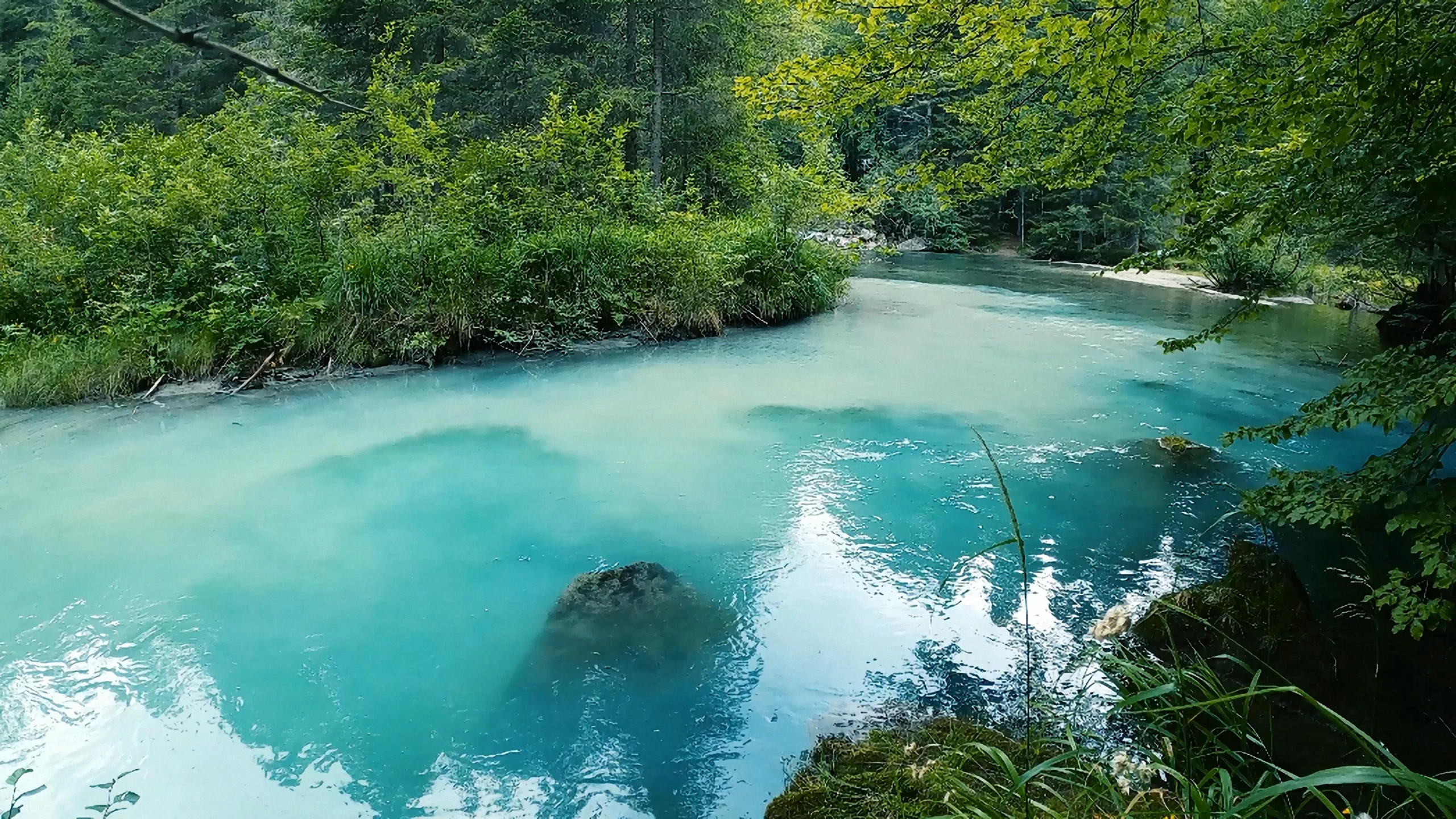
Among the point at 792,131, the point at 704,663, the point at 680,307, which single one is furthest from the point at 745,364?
the point at 792,131

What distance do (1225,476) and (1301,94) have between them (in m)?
4.01

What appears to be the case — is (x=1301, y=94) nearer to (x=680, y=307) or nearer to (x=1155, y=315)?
(x=680, y=307)

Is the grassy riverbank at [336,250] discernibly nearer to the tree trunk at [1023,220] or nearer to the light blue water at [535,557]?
the light blue water at [535,557]

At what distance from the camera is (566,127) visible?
497 inches

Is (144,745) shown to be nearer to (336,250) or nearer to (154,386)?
(154,386)

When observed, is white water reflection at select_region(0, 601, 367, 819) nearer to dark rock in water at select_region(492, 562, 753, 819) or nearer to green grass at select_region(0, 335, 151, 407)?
dark rock in water at select_region(492, 562, 753, 819)

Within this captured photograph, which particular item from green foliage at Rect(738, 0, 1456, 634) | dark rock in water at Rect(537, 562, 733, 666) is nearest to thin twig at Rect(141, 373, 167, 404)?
dark rock in water at Rect(537, 562, 733, 666)

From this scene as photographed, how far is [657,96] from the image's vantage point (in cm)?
1830

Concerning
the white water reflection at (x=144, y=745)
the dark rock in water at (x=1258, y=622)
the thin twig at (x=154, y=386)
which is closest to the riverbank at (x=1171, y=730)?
the dark rock in water at (x=1258, y=622)

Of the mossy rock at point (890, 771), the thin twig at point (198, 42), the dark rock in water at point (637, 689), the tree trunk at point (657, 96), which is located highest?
the tree trunk at point (657, 96)

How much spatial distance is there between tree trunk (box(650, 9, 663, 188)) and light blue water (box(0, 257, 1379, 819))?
29.7ft

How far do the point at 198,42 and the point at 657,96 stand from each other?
18437 millimetres

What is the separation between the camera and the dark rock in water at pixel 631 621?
4.40 metres

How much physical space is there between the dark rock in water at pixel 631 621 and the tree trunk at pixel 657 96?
14.4 m
